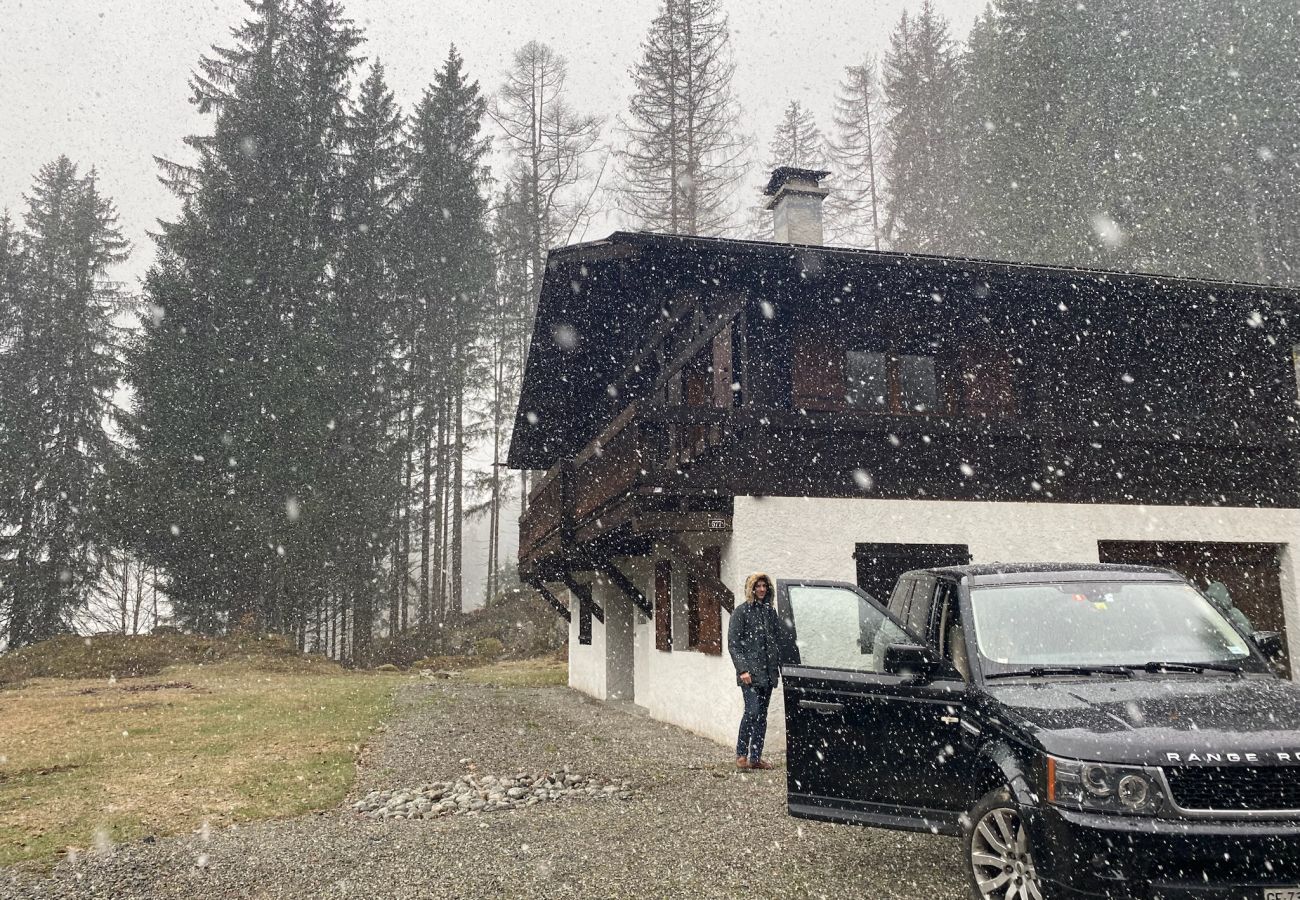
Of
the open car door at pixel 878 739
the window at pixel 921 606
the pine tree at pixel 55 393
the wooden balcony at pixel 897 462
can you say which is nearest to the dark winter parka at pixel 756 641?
the wooden balcony at pixel 897 462

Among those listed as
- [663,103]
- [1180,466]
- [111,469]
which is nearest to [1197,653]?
[1180,466]

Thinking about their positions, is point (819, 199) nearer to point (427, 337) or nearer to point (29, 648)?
point (427, 337)

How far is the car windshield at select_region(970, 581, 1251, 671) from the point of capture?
4.80m

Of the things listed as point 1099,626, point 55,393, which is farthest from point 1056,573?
point 55,393

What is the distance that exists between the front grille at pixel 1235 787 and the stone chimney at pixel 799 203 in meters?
11.3

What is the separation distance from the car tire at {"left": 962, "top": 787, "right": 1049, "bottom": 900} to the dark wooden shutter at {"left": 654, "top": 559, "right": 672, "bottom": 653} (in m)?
8.62

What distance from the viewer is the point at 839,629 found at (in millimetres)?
6059

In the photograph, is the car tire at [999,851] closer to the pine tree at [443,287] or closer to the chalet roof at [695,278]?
the chalet roof at [695,278]

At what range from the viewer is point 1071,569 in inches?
212

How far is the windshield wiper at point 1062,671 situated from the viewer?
4.64 metres

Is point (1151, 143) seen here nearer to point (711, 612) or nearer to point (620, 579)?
point (620, 579)

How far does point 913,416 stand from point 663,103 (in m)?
25.3

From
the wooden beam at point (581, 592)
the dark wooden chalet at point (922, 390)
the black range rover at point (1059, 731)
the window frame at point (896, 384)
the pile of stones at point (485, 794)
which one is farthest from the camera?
the wooden beam at point (581, 592)

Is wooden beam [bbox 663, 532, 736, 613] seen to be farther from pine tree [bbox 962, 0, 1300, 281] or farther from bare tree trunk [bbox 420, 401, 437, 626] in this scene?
bare tree trunk [bbox 420, 401, 437, 626]
